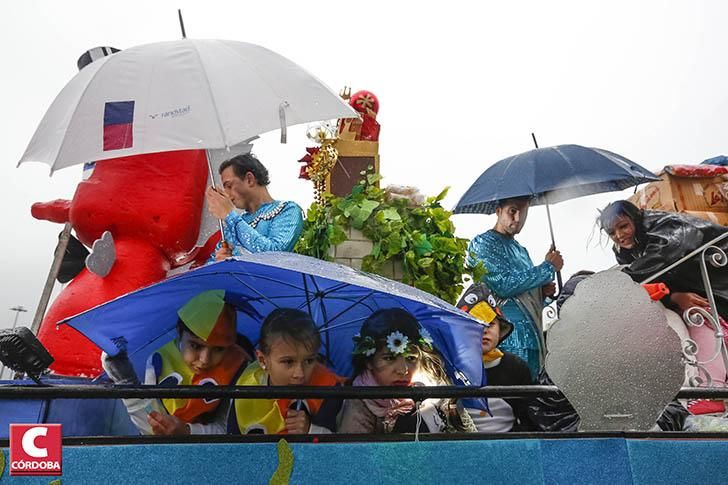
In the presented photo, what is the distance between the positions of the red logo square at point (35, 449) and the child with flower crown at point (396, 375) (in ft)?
3.19

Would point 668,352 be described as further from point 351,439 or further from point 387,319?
point 351,439

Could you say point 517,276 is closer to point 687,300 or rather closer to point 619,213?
point 619,213

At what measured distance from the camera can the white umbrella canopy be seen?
255cm

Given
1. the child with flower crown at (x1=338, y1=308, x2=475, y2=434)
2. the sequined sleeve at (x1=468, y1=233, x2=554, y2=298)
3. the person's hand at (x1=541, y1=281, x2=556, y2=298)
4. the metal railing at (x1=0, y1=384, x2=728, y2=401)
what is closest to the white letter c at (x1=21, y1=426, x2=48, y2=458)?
the metal railing at (x1=0, y1=384, x2=728, y2=401)

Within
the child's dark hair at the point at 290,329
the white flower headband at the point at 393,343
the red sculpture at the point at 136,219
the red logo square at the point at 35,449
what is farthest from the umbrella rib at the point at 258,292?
the red sculpture at the point at 136,219

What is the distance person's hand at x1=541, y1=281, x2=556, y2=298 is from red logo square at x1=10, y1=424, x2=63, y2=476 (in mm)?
2970

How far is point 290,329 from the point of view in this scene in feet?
7.43

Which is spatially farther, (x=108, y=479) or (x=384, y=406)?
(x=384, y=406)

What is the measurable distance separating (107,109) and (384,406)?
173cm

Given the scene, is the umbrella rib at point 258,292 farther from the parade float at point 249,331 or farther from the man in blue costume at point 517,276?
the man in blue costume at point 517,276

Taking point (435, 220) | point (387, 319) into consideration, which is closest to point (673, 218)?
point (435, 220)

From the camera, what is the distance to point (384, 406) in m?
2.24

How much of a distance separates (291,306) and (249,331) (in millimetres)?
234

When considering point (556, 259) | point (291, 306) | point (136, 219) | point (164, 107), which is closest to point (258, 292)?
point (291, 306)
